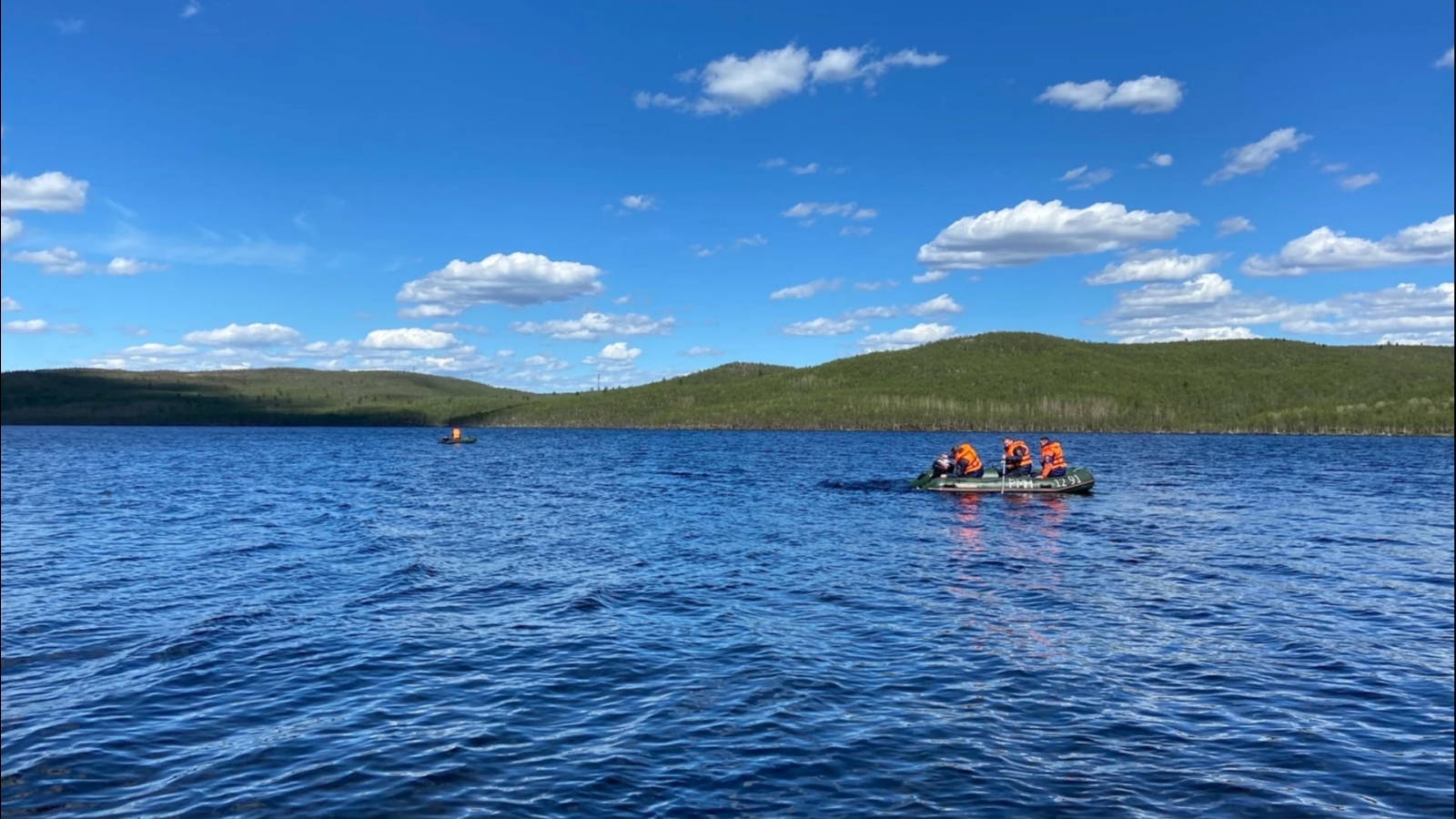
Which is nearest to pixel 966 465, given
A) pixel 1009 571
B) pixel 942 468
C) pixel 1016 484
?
pixel 942 468

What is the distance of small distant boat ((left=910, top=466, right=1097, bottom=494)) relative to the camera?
4909cm

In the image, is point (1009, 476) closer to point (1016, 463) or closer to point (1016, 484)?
point (1016, 484)

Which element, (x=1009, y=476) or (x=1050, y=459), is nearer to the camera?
(x=1009, y=476)

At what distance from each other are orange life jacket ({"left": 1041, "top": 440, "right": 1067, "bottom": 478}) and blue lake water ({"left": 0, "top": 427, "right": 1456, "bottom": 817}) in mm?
11849

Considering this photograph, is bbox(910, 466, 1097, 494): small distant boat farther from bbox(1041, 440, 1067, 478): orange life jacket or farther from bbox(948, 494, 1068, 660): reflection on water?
bbox(948, 494, 1068, 660): reflection on water

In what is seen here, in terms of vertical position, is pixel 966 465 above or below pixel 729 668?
above

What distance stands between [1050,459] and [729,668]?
3926 centimetres

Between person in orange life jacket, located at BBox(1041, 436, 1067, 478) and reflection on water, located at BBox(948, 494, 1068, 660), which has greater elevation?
person in orange life jacket, located at BBox(1041, 436, 1067, 478)

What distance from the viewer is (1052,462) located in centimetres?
5078

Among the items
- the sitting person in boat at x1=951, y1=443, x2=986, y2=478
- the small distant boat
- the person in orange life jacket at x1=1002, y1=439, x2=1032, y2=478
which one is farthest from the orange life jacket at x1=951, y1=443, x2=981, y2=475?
the person in orange life jacket at x1=1002, y1=439, x2=1032, y2=478

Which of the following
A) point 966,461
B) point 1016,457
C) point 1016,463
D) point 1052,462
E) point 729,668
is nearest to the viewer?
point 729,668

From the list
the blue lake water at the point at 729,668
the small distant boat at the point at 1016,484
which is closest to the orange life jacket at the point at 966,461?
the small distant boat at the point at 1016,484

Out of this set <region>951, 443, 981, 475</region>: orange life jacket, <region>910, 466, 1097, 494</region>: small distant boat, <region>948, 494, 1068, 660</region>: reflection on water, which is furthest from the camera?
<region>951, 443, 981, 475</region>: orange life jacket

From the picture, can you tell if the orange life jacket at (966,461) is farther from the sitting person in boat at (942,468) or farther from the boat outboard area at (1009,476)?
the sitting person in boat at (942,468)
